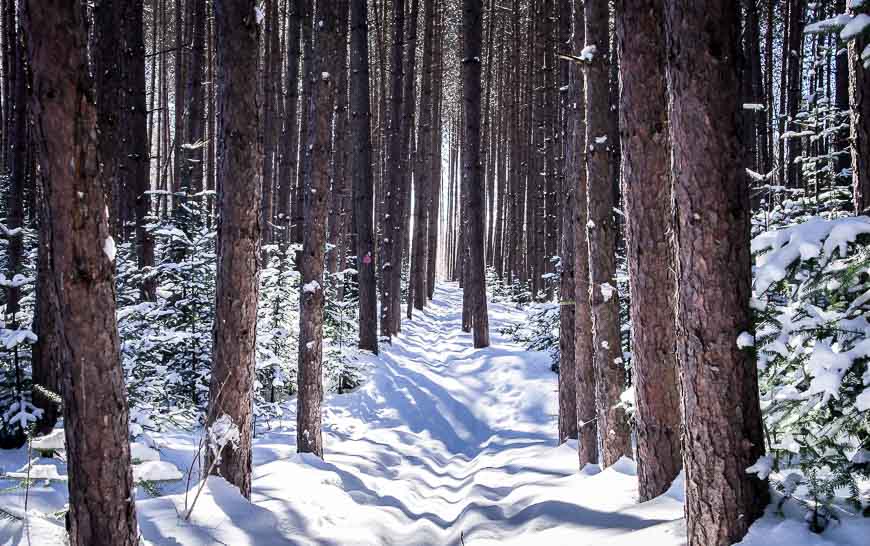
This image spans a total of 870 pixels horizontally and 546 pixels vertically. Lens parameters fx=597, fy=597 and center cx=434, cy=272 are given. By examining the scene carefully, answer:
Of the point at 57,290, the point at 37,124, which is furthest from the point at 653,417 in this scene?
the point at 37,124

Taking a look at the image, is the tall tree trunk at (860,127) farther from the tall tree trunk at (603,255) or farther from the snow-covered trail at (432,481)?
the snow-covered trail at (432,481)

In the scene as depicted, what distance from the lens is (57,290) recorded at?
237cm

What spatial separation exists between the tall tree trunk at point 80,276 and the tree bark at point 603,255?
11.9ft

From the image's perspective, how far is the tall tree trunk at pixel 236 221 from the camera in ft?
13.7

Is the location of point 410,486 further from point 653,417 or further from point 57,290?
point 57,290

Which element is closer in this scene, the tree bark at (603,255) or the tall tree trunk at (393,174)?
the tree bark at (603,255)

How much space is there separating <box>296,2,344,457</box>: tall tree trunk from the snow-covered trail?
0.47 meters

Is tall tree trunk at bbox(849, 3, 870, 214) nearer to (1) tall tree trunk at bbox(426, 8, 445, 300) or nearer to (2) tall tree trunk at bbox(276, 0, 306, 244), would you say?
(2) tall tree trunk at bbox(276, 0, 306, 244)

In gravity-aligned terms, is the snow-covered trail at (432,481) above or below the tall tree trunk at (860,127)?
below

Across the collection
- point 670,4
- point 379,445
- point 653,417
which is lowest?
point 379,445

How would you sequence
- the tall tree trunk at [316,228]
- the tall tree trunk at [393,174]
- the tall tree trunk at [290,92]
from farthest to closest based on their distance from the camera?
the tall tree trunk at [393,174] < the tall tree trunk at [290,92] < the tall tree trunk at [316,228]

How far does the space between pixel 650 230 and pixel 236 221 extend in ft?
9.15

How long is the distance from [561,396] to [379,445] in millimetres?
2337

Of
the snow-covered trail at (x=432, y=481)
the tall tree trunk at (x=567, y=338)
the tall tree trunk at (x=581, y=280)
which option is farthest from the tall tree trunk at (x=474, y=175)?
the tall tree trunk at (x=581, y=280)
